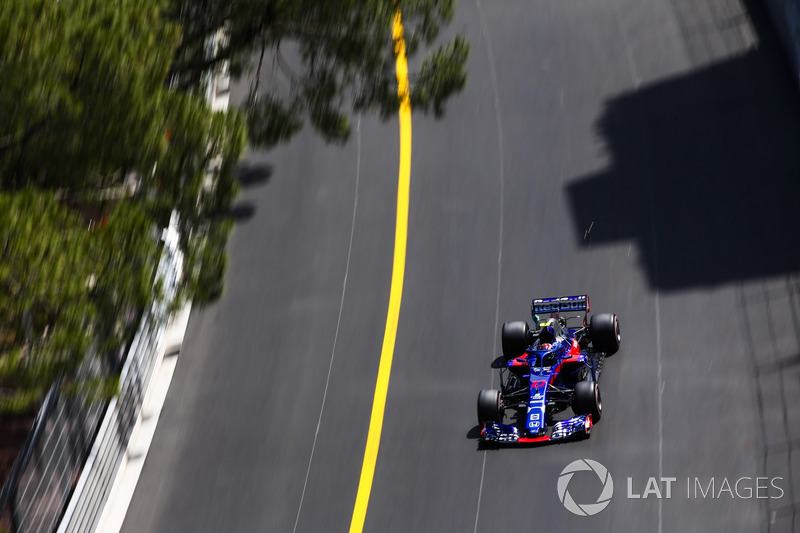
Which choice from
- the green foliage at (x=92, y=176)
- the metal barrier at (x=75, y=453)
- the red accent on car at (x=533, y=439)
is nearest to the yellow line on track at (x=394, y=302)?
the red accent on car at (x=533, y=439)

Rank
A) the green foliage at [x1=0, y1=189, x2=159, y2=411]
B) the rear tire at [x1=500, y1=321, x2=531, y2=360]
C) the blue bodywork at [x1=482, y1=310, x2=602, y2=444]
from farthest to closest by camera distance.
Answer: the rear tire at [x1=500, y1=321, x2=531, y2=360]
the blue bodywork at [x1=482, y1=310, x2=602, y2=444]
the green foliage at [x1=0, y1=189, x2=159, y2=411]

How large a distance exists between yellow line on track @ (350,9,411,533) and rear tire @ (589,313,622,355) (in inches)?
119

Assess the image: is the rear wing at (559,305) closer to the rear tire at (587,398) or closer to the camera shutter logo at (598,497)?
the rear tire at (587,398)

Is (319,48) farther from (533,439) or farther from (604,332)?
(533,439)

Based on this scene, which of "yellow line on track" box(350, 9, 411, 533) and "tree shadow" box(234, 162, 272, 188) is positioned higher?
"tree shadow" box(234, 162, 272, 188)

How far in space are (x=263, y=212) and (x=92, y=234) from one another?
31.3 feet

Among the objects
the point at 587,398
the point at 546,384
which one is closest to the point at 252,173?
the point at 546,384

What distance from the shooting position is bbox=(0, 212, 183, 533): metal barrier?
12133 millimetres

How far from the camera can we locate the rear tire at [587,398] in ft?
43.3

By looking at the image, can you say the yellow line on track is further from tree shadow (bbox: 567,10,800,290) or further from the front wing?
tree shadow (bbox: 567,10,800,290)

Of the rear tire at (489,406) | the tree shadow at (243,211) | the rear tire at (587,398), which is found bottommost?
the rear tire at (489,406)

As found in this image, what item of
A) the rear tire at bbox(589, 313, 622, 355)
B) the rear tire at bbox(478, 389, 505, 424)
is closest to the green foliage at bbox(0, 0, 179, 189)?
the rear tire at bbox(478, 389, 505, 424)

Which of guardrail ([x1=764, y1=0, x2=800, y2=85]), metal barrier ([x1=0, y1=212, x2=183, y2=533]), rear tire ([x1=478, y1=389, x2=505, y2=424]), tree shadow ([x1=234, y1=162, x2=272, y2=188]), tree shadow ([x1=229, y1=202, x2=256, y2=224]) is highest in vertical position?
guardrail ([x1=764, y1=0, x2=800, y2=85])

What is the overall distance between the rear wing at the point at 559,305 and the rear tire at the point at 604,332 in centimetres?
Result: 41
